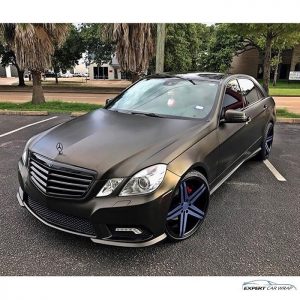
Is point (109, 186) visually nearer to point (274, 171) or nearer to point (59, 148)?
point (59, 148)

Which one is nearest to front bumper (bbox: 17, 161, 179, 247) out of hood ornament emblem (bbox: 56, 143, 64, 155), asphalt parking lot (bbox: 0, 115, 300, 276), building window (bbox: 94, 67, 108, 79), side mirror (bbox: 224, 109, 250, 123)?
asphalt parking lot (bbox: 0, 115, 300, 276)

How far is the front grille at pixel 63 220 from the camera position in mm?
2609

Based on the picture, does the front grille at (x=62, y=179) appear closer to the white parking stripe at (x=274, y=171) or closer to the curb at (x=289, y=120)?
the white parking stripe at (x=274, y=171)

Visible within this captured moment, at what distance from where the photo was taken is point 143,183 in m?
2.58

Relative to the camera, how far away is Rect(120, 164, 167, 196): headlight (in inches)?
101

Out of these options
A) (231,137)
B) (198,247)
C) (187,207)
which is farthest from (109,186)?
(231,137)

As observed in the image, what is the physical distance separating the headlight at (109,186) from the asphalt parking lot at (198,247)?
2.12 ft

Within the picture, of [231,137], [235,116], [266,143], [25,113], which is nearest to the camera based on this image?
[235,116]

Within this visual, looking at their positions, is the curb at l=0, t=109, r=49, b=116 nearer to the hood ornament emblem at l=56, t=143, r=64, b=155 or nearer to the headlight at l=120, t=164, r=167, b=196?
the hood ornament emblem at l=56, t=143, r=64, b=155

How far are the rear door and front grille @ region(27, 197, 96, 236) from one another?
2.65 m

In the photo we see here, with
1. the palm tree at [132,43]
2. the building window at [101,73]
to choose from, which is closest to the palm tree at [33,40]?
the palm tree at [132,43]

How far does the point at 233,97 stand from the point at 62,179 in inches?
101

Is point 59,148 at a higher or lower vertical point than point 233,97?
lower
